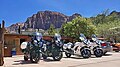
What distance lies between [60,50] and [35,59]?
8.15 ft

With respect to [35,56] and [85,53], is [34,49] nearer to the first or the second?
[35,56]

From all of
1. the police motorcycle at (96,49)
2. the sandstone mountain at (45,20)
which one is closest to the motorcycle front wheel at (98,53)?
the police motorcycle at (96,49)

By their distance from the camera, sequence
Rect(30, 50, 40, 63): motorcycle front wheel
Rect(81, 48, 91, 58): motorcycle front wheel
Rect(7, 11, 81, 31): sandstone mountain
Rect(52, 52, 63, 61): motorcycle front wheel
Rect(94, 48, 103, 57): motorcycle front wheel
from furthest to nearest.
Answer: Rect(7, 11, 81, 31): sandstone mountain
Rect(94, 48, 103, 57): motorcycle front wheel
Rect(81, 48, 91, 58): motorcycle front wheel
Rect(52, 52, 63, 61): motorcycle front wheel
Rect(30, 50, 40, 63): motorcycle front wheel

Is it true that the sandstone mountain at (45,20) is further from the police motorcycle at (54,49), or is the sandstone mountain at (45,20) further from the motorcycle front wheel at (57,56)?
the motorcycle front wheel at (57,56)

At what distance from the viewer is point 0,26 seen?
13.4 m

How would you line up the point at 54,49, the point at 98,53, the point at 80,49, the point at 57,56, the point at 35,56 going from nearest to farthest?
the point at 35,56
the point at 57,56
the point at 54,49
the point at 80,49
the point at 98,53

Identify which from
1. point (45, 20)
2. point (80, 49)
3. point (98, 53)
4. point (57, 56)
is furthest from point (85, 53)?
point (45, 20)

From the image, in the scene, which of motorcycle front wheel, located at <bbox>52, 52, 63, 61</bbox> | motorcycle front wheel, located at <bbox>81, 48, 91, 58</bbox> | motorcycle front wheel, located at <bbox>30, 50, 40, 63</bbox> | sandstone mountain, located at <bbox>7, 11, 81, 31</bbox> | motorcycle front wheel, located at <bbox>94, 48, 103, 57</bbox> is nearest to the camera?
motorcycle front wheel, located at <bbox>30, 50, 40, 63</bbox>

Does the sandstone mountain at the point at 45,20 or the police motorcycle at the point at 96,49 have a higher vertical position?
the sandstone mountain at the point at 45,20

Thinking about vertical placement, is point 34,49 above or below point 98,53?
above

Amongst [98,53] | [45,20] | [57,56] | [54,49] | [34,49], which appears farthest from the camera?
[45,20]

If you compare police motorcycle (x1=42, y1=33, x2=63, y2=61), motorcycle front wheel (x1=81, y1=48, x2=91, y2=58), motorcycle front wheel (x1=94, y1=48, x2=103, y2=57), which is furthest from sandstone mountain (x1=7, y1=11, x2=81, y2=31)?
police motorcycle (x1=42, y1=33, x2=63, y2=61)

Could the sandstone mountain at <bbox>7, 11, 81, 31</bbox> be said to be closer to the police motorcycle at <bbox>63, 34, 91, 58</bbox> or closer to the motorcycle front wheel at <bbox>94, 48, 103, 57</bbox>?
the motorcycle front wheel at <bbox>94, 48, 103, 57</bbox>

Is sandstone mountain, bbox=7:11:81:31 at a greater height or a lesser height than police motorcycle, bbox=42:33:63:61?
greater
